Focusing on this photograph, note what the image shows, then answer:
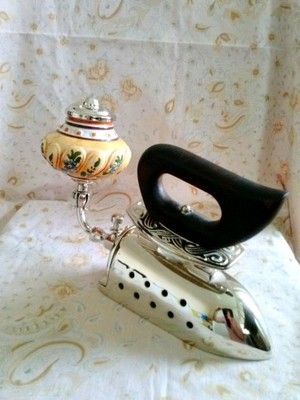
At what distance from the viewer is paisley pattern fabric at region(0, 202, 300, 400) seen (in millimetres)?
345

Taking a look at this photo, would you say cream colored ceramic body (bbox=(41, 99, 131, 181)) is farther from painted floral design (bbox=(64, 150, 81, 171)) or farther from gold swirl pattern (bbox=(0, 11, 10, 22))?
gold swirl pattern (bbox=(0, 11, 10, 22))

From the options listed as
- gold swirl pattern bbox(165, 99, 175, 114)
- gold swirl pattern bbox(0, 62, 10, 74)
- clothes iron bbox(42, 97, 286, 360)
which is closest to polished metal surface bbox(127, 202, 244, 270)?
clothes iron bbox(42, 97, 286, 360)

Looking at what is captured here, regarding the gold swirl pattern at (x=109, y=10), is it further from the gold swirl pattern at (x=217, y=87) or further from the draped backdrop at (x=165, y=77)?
the gold swirl pattern at (x=217, y=87)

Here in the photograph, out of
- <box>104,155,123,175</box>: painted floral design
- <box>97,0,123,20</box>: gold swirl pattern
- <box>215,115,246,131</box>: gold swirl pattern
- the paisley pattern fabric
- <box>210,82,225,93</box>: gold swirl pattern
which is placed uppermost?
<box>97,0,123,20</box>: gold swirl pattern

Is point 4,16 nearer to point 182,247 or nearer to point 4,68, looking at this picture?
point 4,68

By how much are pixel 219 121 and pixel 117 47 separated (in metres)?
0.25

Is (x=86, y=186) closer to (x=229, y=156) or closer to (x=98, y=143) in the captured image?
(x=98, y=143)

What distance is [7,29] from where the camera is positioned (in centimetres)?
64

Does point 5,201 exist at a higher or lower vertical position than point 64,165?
lower

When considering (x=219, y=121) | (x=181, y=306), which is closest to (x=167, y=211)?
(x=181, y=306)

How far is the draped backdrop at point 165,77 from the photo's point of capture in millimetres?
634

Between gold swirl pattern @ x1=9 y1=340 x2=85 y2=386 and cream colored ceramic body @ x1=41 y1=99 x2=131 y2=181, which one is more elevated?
cream colored ceramic body @ x1=41 y1=99 x2=131 y2=181

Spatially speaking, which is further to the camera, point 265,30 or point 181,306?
point 265,30

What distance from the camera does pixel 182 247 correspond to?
415 mm
